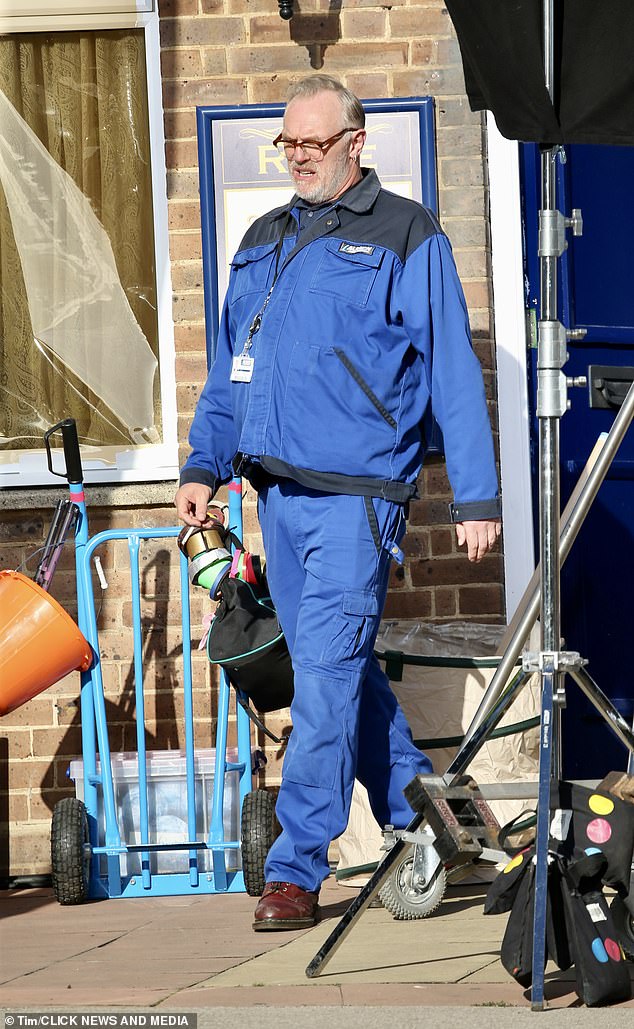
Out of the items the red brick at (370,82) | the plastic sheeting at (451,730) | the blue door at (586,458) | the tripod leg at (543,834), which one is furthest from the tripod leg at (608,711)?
the red brick at (370,82)

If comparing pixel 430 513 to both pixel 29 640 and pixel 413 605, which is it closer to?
pixel 413 605

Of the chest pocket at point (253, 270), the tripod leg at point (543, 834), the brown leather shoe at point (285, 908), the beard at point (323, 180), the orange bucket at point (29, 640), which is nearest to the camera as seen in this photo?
the tripod leg at point (543, 834)

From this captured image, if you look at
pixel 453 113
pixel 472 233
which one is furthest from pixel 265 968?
pixel 453 113

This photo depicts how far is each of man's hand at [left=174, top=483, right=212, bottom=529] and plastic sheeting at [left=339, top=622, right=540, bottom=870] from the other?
0.88 metres

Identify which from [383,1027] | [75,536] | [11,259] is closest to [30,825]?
[75,536]

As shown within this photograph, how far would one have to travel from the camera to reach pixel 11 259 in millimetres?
5043

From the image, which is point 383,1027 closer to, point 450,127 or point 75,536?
point 75,536

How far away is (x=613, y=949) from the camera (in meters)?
2.60

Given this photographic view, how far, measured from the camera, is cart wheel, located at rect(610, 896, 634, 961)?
110 inches

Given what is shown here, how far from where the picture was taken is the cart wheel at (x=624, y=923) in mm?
2785

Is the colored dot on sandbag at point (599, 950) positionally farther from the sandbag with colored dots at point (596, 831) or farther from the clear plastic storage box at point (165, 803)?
the clear plastic storage box at point (165, 803)

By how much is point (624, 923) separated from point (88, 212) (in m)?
3.32

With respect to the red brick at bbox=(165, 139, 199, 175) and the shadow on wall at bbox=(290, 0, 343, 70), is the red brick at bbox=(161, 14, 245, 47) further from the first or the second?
the red brick at bbox=(165, 139, 199, 175)

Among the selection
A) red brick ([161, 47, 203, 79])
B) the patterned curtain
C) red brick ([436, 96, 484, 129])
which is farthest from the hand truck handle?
red brick ([436, 96, 484, 129])
